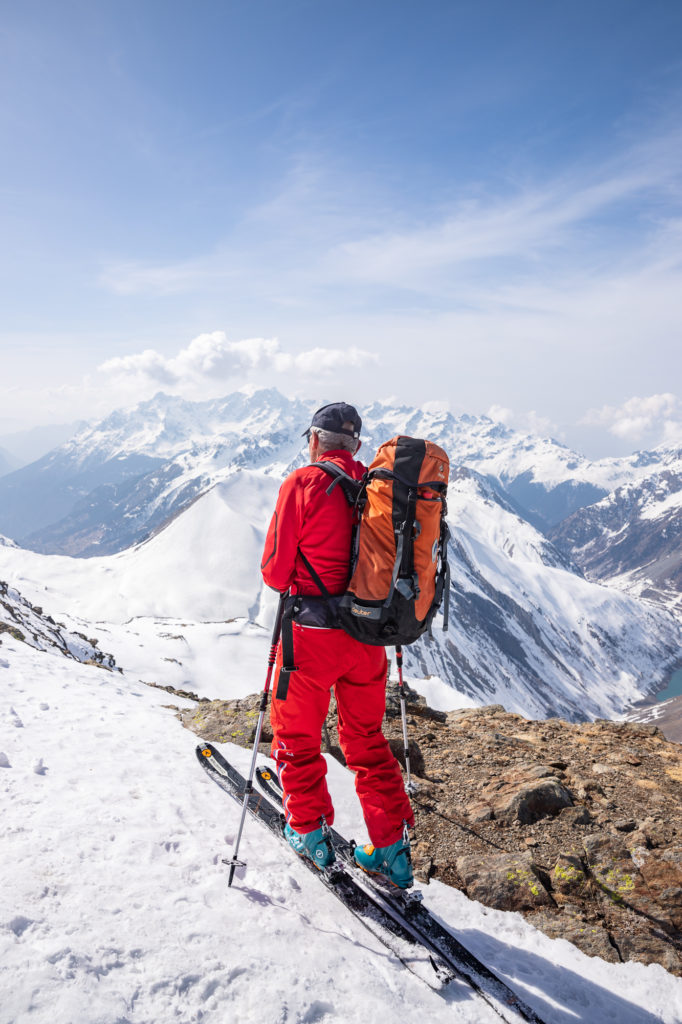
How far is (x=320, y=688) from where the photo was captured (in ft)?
18.0

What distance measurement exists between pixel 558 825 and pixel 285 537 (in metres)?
Answer: 5.37

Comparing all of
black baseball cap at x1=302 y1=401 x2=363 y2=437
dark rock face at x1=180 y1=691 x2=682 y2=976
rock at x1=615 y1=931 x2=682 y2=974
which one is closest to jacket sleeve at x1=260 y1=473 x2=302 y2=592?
black baseball cap at x1=302 y1=401 x2=363 y2=437

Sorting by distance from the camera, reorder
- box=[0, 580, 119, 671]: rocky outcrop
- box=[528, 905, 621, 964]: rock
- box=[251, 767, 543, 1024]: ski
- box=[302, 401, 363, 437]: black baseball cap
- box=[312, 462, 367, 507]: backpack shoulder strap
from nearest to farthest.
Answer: box=[251, 767, 543, 1024]: ski → box=[528, 905, 621, 964]: rock → box=[312, 462, 367, 507]: backpack shoulder strap → box=[302, 401, 363, 437]: black baseball cap → box=[0, 580, 119, 671]: rocky outcrop

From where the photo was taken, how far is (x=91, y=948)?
4.00 metres

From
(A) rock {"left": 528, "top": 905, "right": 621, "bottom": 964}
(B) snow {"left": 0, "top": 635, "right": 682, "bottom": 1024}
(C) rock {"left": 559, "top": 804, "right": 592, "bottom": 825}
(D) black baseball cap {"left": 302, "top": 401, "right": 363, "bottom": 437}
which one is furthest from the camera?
(C) rock {"left": 559, "top": 804, "right": 592, "bottom": 825}

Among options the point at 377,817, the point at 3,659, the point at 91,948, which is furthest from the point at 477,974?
the point at 3,659

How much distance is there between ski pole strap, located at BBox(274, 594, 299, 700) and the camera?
5.39 m

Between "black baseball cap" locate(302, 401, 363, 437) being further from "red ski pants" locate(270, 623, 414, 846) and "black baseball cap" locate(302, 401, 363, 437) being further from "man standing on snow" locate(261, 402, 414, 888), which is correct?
"red ski pants" locate(270, 623, 414, 846)

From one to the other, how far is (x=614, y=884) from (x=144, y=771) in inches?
232

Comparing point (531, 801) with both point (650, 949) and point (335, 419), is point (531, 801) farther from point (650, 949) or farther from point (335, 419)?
point (335, 419)

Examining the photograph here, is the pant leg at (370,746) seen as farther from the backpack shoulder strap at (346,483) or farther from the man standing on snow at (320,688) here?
the backpack shoulder strap at (346,483)

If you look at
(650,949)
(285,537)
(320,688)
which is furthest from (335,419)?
(650,949)

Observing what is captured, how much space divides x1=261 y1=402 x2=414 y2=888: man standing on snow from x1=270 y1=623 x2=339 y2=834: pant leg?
1 centimetres

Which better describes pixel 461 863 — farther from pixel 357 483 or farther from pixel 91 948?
pixel 357 483
